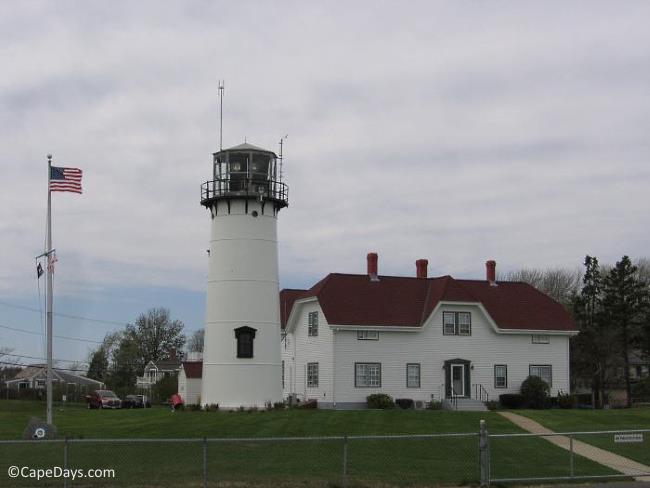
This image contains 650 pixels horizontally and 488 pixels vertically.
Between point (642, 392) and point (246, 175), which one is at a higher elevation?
point (246, 175)

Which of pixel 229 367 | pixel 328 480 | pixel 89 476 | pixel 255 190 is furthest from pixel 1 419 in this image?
pixel 328 480

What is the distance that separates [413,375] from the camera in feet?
151

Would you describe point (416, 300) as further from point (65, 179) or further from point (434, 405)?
point (65, 179)

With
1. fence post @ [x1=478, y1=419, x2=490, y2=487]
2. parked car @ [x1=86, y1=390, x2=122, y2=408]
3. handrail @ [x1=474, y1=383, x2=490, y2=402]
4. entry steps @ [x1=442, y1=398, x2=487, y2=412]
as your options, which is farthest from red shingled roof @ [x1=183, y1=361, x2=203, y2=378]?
fence post @ [x1=478, y1=419, x2=490, y2=487]

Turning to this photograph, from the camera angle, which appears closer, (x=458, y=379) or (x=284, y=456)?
(x=284, y=456)

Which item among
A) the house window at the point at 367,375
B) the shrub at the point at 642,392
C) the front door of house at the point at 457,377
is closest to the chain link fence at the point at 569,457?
the house window at the point at 367,375

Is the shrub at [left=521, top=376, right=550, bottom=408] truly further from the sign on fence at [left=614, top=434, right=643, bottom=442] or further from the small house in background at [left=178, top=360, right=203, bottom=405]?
the sign on fence at [left=614, top=434, right=643, bottom=442]

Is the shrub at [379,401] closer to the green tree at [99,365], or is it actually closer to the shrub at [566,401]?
the shrub at [566,401]

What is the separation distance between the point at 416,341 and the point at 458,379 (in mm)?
3013

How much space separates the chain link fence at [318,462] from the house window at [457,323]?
20476mm

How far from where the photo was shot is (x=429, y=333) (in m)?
46.7

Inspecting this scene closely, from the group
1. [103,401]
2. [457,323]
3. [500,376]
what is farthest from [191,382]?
[500,376]

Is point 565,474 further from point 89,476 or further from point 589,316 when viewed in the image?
point 589,316

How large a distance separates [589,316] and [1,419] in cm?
4260
